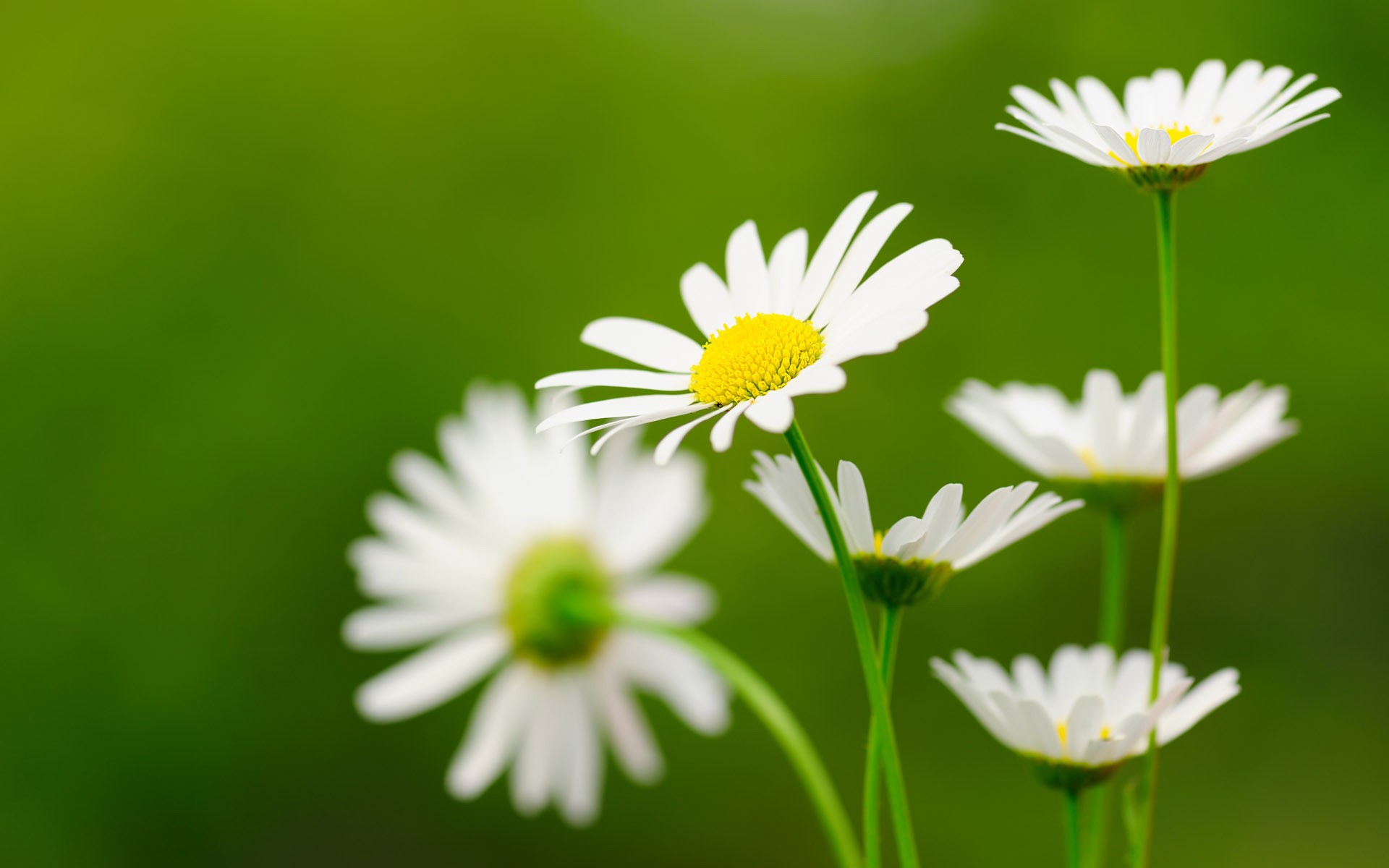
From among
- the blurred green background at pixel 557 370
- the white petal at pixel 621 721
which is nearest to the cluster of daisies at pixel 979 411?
the white petal at pixel 621 721

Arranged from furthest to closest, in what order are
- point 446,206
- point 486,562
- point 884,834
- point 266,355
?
point 446,206
point 266,355
point 884,834
point 486,562

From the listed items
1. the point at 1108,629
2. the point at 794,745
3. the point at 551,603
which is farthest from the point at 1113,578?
the point at 551,603

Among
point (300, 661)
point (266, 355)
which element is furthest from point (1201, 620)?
point (266, 355)

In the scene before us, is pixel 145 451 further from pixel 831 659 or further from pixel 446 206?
pixel 831 659

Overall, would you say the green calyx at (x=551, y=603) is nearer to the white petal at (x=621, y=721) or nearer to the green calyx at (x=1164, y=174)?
the white petal at (x=621, y=721)

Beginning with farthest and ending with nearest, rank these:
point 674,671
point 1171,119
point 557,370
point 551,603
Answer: point 557,370 < point 674,671 < point 551,603 < point 1171,119

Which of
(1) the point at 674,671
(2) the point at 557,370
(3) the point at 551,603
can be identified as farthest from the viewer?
(2) the point at 557,370

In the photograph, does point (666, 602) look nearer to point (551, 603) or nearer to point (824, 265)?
point (551, 603)
